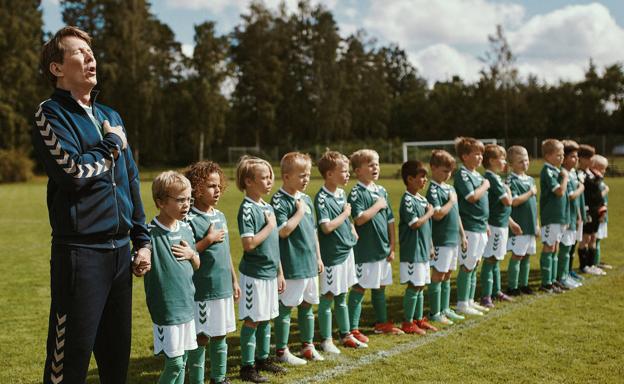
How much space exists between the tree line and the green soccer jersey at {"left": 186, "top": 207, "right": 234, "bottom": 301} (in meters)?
42.3

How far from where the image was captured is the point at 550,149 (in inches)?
299

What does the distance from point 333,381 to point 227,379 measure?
0.81m

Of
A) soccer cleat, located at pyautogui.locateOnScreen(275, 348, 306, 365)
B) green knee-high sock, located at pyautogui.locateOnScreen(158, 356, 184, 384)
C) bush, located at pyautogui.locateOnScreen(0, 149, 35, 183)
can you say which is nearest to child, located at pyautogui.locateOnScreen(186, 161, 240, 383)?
green knee-high sock, located at pyautogui.locateOnScreen(158, 356, 184, 384)

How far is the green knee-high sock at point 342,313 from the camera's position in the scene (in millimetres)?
5438

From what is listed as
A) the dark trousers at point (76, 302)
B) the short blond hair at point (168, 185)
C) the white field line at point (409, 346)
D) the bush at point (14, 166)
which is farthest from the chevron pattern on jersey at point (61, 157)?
the bush at point (14, 166)

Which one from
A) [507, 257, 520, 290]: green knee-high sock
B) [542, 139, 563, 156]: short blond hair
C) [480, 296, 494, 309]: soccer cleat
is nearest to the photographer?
[480, 296, 494, 309]: soccer cleat

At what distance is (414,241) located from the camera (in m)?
5.93

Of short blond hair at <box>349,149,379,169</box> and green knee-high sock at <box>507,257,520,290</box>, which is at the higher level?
short blond hair at <box>349,149,379,169</box>

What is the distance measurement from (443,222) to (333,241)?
151 cm

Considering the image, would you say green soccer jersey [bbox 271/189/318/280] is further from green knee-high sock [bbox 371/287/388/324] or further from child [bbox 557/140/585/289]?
child [bbox 557/140/585/289]

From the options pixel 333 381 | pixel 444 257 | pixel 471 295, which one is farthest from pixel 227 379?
pixel 471 295

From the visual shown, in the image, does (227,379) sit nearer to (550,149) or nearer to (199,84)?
(550,149)

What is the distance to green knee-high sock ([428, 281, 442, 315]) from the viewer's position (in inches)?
247

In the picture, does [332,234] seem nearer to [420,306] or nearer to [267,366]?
[267,366]
